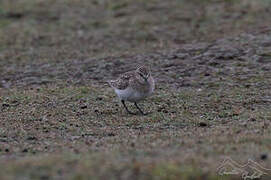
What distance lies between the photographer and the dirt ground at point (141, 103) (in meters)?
7.59

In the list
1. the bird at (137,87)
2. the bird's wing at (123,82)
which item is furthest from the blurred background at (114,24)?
the bird at (137,87)

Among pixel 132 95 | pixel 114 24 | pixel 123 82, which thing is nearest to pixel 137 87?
pixel 132 95

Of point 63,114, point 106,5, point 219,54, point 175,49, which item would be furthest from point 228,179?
point 106,5

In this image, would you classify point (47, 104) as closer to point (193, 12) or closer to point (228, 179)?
point (228, 179)

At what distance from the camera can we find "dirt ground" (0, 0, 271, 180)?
7586mm

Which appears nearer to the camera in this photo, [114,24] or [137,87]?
[137,87]

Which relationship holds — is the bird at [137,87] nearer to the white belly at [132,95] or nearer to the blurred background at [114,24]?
the white belly at [132,95]

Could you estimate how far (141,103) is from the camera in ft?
41.0

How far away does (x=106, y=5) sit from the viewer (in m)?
23.5

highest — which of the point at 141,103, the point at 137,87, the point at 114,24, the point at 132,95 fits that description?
the point at 137,87

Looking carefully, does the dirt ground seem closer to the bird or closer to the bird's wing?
the bird

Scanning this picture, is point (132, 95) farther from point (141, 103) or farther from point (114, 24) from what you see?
point (114, 24)

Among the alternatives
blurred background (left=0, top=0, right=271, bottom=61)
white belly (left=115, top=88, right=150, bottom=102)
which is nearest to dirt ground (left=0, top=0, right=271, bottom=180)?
blurred background (left=0, top=0, right=271, bottom=61)

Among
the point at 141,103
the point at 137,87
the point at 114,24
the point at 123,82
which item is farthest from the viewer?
the point at 114,24
